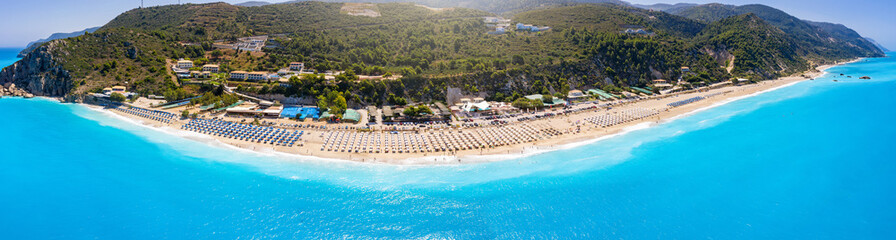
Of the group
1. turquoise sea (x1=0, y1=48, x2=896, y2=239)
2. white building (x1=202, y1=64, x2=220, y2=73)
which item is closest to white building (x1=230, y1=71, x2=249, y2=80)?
white building (x1=202, y1=64, x2=220, y2=73)

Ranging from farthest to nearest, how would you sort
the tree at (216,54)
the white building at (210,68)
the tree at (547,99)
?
the tree at (216,54) → the white building at (210,68) → the tree at (547,99)

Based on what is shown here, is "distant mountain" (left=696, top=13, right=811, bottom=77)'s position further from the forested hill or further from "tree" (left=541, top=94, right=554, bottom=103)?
Result: "tree" (left=541, top=94, right=554, bottom=103)

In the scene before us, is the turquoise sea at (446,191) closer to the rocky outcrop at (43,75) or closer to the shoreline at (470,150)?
the shoreline at (470,150)

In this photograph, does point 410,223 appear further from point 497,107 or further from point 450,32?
point 450,32

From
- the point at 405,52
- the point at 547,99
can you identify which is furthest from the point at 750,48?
the point at 405,52

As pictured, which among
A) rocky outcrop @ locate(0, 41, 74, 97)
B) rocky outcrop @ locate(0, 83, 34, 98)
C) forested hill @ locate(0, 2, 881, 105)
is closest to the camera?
rocky outcrop @ locate(0, 41, 74, 97)

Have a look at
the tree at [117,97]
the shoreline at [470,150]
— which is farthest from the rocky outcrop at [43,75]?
the tree at [117,97]

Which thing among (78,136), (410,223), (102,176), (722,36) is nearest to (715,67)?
(722,36)
